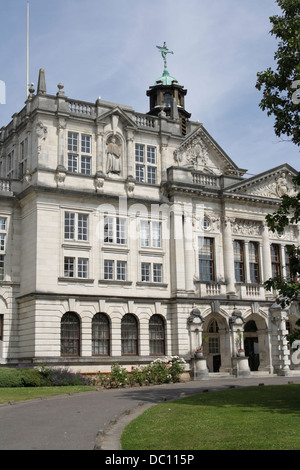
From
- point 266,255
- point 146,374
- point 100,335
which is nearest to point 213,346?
point 266,255

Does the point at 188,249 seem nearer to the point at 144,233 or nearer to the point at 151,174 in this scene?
the point at 144,233

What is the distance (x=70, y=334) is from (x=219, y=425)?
22.4m

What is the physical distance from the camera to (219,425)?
49.6 ft

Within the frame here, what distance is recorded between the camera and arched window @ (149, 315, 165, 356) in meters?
39.6

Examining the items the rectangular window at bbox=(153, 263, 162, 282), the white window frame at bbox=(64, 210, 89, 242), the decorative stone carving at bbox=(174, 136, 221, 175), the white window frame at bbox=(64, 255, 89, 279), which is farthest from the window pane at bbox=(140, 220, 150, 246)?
the decorative stone carving at bbox=(174, 136, 221, 175)

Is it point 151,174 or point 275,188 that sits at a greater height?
point 275,188

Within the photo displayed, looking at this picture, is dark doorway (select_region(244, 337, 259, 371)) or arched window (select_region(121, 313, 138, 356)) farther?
dark doorway (select_region(244, 337, 259, 371))

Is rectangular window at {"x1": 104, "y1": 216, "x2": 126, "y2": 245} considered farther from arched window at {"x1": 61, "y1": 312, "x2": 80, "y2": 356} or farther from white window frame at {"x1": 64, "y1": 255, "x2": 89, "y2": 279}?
arched window at {"x1": 61, "y1": 312, "x2": 80, "y2": 356}

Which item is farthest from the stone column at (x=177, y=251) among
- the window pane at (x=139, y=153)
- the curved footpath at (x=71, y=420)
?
the curved footpath at (x=71, y=420)

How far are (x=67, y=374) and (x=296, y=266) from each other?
17485mm

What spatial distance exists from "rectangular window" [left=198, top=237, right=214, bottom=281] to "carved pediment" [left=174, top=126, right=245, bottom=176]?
6199 mm

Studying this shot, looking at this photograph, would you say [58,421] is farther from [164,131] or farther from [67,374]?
[164,131]

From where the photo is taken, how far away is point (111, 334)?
37781 millimetres

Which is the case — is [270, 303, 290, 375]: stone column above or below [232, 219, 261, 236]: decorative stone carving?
below
